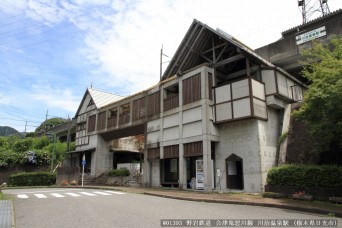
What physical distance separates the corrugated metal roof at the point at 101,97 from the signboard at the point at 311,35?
2357cm

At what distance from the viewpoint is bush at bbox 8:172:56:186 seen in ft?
107

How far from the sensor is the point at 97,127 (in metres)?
34.2

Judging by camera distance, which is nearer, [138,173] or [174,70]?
[174,70]

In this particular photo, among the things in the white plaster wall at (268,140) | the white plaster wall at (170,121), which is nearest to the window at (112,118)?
the white plaster wall at (170,121)

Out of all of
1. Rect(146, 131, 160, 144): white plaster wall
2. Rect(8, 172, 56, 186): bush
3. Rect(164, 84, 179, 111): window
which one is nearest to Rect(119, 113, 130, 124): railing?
Rect(146, 131, 160, 144): white plaster wall

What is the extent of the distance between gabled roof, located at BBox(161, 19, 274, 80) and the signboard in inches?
280

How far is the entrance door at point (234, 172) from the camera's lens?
19812 millimetres

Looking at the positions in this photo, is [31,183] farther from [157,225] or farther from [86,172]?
[157,225]

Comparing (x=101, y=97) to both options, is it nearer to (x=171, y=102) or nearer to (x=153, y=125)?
(x=153, y=125)

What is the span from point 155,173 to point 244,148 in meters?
9.37

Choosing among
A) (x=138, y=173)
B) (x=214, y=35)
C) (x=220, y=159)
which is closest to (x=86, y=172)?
(x=138, y=173)

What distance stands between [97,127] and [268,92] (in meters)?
21.6

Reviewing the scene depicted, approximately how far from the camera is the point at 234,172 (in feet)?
66.7

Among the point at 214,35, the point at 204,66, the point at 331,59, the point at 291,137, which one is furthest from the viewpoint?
the point at 214,35
